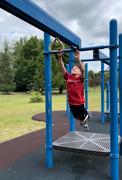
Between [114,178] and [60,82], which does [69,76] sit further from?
[60,82]

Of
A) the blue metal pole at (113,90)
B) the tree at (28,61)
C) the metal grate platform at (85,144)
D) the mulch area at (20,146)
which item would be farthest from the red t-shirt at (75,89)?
the tree at (28,61)

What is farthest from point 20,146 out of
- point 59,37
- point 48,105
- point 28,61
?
point 28,61

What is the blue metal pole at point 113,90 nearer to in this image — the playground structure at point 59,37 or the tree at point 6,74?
the playground structure at point 59,37

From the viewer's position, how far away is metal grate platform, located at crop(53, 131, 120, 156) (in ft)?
9.27

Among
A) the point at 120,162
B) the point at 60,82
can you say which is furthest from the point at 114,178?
the point at 60,82

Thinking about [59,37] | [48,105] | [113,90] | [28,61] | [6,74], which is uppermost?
[28,61]

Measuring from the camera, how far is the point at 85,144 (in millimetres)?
→ 3176

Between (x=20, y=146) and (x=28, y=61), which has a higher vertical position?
(x=28, y=61)

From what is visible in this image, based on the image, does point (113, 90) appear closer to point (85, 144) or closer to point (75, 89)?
point (75, 89)

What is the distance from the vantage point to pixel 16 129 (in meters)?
5.60

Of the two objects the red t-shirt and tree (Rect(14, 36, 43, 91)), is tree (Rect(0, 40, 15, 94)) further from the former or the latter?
the red t-shirt

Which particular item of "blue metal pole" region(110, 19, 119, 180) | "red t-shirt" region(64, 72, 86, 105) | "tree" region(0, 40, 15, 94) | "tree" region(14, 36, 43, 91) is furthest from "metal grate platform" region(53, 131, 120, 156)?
"tree" region(14, 36, 43, 91)

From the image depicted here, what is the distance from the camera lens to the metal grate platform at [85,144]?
2825 millimetres

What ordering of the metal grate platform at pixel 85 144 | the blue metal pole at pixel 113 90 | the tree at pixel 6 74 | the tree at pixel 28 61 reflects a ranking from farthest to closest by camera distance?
the tree at pixel 28 61, the tree at pixel 6 74, the metal grate platform at pixel 85 144, the blue metal pole at pixel 113 90
